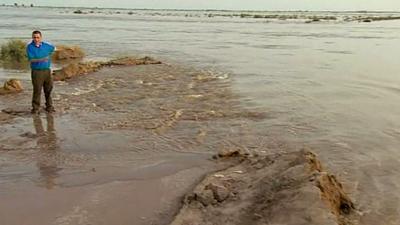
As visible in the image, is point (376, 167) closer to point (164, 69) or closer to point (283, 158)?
point (283, 158)

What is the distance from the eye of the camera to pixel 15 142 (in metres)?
9.80

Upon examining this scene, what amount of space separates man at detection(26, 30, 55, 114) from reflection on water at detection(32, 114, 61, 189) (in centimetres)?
55

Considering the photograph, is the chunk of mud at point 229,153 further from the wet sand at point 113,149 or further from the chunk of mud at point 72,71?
the chunk of mud at point 72,71

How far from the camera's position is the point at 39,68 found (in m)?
12.7

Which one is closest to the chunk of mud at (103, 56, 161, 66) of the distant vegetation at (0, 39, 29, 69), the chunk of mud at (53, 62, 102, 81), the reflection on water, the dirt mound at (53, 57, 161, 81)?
the dirt mound at (53, 57, 161, 81)

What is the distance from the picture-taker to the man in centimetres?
1246

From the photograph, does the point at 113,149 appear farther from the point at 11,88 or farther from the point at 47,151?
the point at 11,88

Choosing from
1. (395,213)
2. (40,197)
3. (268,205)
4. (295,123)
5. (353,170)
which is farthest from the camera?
(295,123)

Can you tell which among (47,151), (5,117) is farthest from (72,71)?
(47,151)

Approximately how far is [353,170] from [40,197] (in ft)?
15.5

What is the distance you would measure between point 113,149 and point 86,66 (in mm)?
11620

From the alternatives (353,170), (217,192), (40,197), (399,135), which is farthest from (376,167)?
(40,197)

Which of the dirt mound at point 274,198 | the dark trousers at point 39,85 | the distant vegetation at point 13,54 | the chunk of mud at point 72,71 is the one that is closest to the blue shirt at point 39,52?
the dark trousers at point 39,85

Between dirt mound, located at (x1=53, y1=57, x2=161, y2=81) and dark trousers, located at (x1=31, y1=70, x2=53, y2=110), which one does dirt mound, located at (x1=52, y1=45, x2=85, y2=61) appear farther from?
dark trousers, located at (x1=31, y1=70, x2=53, y2=110)
